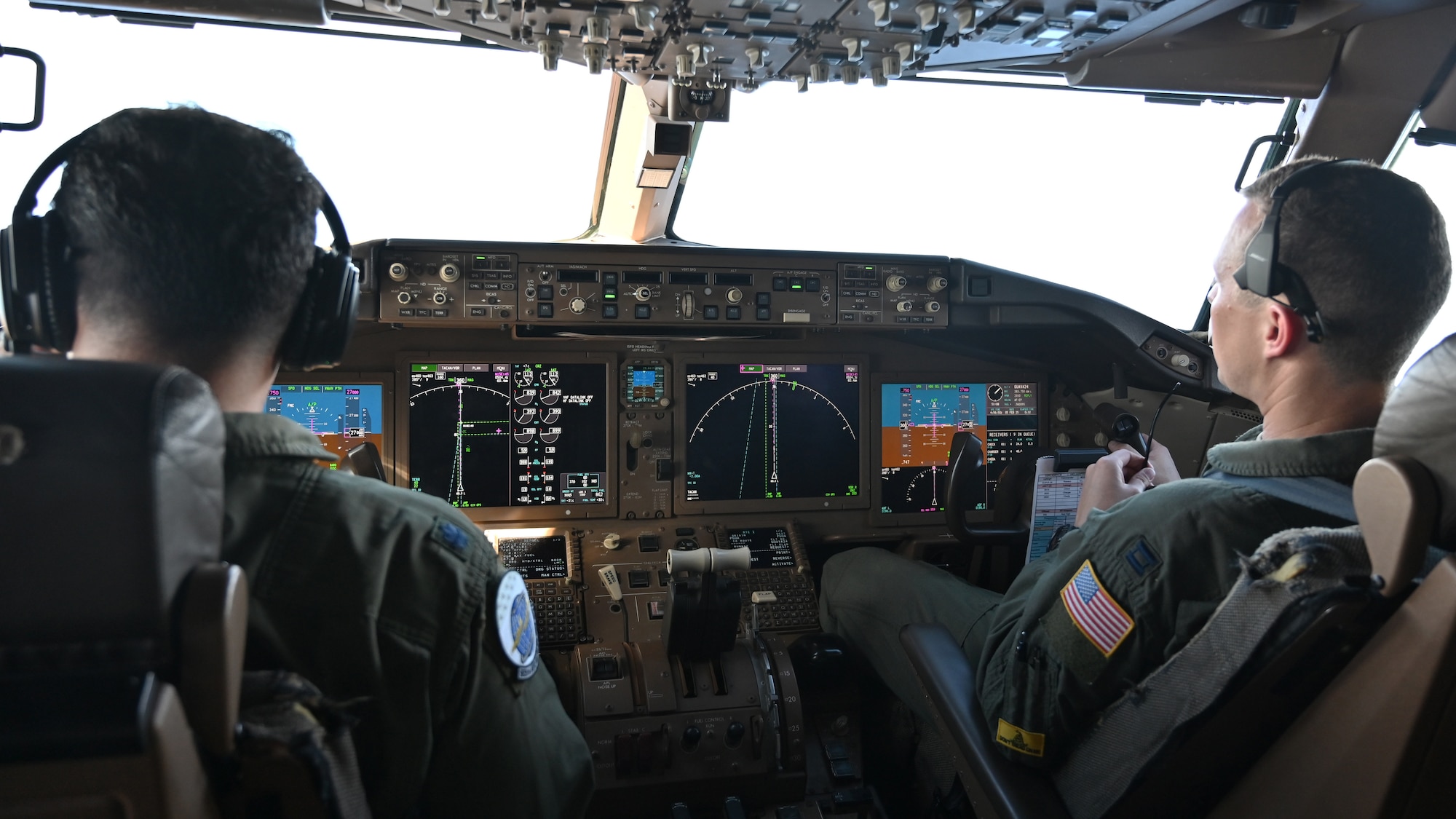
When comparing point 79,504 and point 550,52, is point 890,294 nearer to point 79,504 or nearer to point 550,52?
point 550,52

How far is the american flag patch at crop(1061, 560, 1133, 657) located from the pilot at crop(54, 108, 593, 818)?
30.1 inches

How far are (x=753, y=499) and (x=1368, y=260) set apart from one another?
5.71ft

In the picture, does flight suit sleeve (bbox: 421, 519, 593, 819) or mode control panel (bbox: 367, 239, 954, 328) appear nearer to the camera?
flight suit sleeve (bbox: 421, 519, 593, 819)

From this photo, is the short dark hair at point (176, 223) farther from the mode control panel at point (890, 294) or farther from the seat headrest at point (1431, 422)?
the mode control panel at point (890, 294)

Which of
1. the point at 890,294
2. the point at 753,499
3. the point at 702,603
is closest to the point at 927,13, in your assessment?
the point at 890,294

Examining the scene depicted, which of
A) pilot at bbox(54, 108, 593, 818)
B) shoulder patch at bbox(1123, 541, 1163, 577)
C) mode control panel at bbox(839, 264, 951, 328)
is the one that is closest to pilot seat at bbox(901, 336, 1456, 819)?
shoulder patch at bbox(1123, 541, 1163, 577)

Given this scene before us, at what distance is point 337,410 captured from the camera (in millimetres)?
2359

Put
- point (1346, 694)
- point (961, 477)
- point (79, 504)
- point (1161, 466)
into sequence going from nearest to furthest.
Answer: point (79, 504) < point (1346, 694) < point (1161, 466) < point (961, 477)

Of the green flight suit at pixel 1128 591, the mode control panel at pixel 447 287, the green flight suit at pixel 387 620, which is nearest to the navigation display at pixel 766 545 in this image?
the mode control panel at pixel 447 287

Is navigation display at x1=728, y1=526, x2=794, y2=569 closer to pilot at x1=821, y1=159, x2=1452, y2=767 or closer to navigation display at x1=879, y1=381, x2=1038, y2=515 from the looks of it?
navigation display at x1=879, y1=381, x2=1038, y2=515

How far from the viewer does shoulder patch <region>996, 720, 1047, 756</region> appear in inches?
48.7

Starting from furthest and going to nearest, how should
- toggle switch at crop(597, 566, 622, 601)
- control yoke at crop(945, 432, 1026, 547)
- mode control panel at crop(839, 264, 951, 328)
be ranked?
mode control panel at crop(839, 264, 951, 328), toggle switch at crop(597, 566, 622, 601), control yoke at crop(945, 432, 1026, 547)

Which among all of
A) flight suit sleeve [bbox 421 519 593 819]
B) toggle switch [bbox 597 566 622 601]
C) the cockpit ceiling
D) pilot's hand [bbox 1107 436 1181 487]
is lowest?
toggle switch [bbox 597 566 622 601]

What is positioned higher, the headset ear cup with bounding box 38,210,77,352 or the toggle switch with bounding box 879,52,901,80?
the toggle switch with bounding box 879,52,901,80
